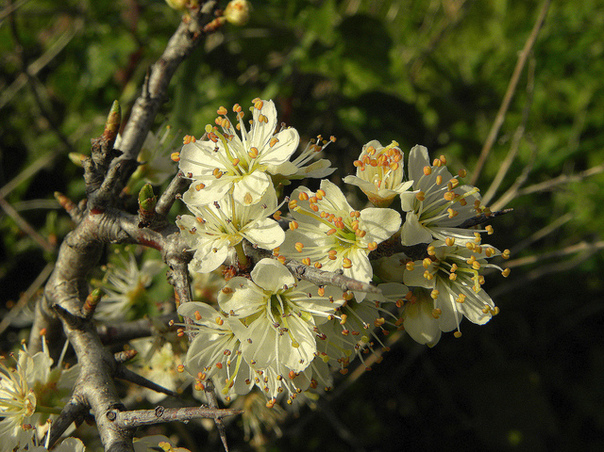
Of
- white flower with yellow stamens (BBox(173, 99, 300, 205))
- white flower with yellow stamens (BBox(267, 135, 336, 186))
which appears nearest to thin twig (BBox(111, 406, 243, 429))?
white flower with yellow stamens (BBox(173, 99, 300, 205))

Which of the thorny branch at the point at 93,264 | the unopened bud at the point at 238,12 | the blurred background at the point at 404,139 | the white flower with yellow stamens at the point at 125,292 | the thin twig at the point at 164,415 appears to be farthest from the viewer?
the blurred background at the point at 404,139

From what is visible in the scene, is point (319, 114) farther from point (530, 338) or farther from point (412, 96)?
point (530, 338)

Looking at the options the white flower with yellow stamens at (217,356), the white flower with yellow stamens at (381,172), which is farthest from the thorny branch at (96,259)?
the white flower with yellow stamens at (381,172)

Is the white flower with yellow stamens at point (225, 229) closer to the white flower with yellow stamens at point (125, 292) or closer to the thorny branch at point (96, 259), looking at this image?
the thorny branch at point (96, 259)

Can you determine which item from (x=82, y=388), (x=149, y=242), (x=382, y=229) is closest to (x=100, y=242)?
(x=149, y=242)

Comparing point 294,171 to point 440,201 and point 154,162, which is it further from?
point 154,162

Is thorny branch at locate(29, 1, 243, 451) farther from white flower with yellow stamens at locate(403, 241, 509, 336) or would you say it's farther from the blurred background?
the blurred background
